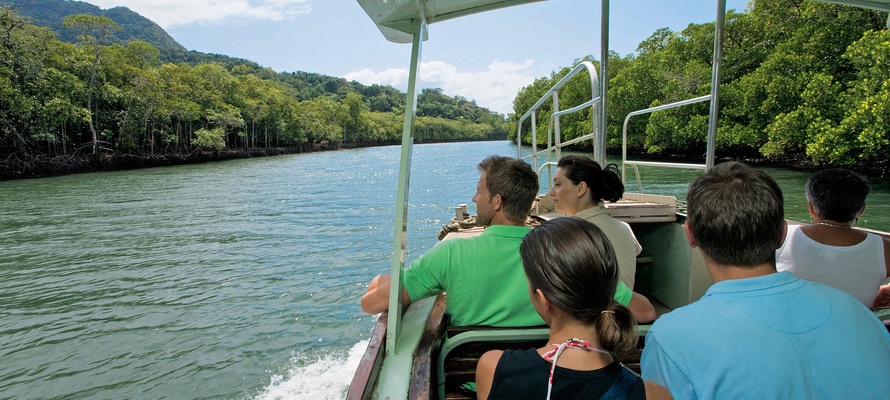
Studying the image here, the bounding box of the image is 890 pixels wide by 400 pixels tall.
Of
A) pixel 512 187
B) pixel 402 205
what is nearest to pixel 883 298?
pixel 512 187

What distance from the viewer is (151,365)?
5.97 meters

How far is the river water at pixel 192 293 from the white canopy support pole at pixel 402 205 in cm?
362

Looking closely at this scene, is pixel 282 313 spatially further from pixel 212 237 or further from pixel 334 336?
pixel 212 237

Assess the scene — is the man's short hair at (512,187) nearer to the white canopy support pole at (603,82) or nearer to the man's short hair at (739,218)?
the man's short hair at (739,218)

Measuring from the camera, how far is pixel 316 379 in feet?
18.0

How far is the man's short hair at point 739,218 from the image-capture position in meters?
1.11

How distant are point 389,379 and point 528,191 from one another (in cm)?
89

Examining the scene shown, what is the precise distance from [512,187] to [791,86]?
25.3 metres

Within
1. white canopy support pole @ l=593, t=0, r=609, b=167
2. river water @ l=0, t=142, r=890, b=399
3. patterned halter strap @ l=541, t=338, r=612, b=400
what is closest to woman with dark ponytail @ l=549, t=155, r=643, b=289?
white canopy support pole @ l=593, t=0, r=609, b=167

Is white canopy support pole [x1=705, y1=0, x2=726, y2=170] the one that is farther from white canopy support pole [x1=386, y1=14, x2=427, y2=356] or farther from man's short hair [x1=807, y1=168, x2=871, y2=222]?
white canopy support pole [x1=386, y1=14, x2=427, y2=356]

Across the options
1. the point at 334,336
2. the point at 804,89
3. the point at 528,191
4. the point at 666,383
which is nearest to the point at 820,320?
the point at 666,383

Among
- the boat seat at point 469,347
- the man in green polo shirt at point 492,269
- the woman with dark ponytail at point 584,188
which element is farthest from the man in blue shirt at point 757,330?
the woman with dark ponytail at point 584,188

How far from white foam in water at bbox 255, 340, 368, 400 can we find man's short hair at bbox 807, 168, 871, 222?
4.06 meters

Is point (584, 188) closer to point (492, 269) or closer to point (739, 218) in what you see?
point (492, 269)
